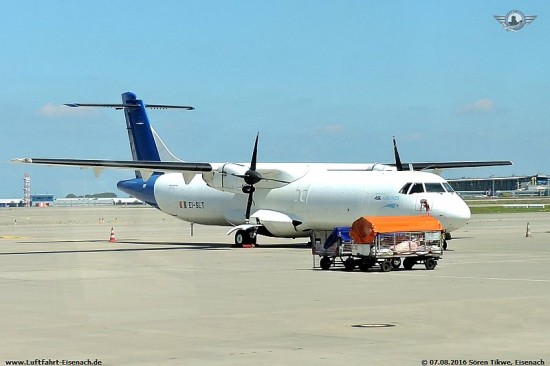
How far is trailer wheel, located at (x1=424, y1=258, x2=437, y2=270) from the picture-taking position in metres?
25.0

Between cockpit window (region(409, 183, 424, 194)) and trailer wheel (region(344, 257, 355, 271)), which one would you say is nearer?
trailer wheel (region(344, 257, 355, 271))

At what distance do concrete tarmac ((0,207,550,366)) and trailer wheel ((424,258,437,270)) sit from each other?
0.32 metres

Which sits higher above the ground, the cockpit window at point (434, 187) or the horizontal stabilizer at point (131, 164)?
the horizontal stabilizer at point (131, 164)

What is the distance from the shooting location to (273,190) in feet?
126

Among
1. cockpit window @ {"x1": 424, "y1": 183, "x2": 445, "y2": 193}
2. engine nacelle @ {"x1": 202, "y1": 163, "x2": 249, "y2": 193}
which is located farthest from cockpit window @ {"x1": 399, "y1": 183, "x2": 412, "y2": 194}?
engine nacelle @ {"x1": 202, "y1": 163, "x2": 249, "y2": 193}

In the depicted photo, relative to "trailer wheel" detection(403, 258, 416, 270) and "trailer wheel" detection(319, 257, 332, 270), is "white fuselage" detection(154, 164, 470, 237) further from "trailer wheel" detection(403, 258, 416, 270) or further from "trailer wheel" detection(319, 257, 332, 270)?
"trailer wheel" detection(319, 257, 332, 270)

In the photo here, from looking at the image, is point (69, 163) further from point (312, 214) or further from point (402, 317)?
point (402, 317)

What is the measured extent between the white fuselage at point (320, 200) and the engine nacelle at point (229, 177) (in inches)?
28.2

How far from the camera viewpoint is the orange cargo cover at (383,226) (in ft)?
80.0

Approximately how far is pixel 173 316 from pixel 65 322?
1.68m

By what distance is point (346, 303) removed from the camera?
1742cm

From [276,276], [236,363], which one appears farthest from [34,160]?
[236,363]

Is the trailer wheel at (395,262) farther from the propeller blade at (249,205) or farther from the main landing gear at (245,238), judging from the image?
the propeller blade at (249,205)

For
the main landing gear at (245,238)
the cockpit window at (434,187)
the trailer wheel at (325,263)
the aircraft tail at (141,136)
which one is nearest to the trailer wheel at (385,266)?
the trailer wheel at (325,263)
